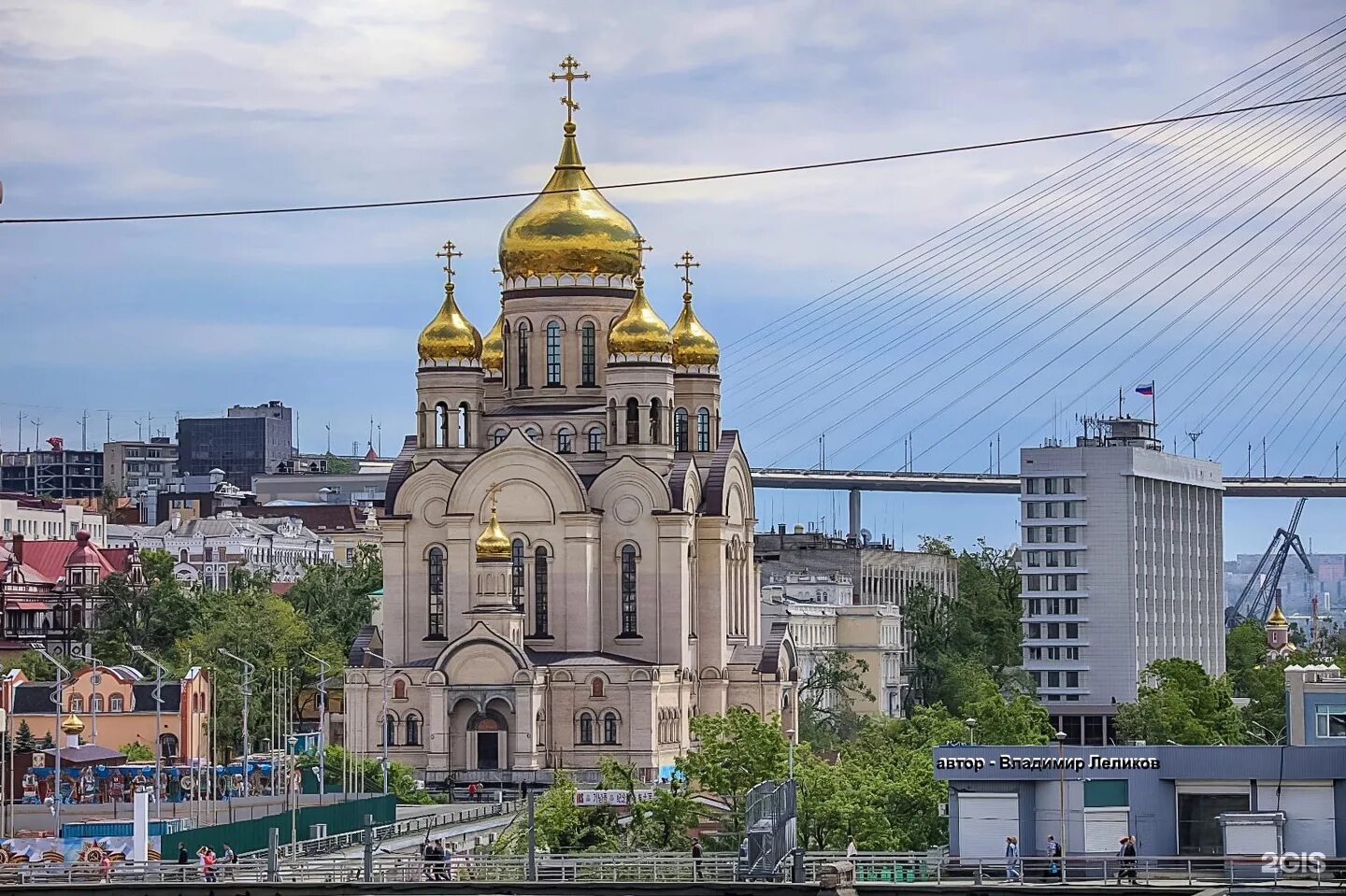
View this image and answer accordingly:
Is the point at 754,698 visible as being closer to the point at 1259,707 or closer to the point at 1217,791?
the point at 1259,707

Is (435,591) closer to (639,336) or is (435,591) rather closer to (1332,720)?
(639,336)

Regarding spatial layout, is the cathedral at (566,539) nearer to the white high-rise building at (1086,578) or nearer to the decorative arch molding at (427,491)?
the decorative arch molding at (427,491)

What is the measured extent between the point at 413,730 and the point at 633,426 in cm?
1184

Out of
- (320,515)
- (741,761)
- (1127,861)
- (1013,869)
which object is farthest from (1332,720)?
(320,515)

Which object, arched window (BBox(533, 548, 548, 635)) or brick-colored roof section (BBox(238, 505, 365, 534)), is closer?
arched window (BBox(533, 548, 548, 635))

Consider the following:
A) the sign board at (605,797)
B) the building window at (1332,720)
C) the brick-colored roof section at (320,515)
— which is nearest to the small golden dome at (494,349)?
the sign board at (605,797)

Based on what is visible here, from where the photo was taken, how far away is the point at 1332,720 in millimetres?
69062

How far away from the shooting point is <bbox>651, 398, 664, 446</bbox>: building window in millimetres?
98000

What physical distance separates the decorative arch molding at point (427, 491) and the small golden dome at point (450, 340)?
11.5 ft

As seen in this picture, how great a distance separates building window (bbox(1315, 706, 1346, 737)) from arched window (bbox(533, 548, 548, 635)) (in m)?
33.2

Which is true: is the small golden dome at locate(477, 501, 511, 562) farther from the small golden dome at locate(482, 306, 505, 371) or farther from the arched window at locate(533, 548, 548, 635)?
the small golden dome at locate(482, 306, 505, 371)

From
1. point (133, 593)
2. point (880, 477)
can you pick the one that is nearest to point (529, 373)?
point (133, 593)

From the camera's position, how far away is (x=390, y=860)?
56.0 m

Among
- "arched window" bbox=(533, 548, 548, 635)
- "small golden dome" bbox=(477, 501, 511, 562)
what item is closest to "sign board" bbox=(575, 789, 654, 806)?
"small golden dome" bbox=(477, 501, 511, 562)
